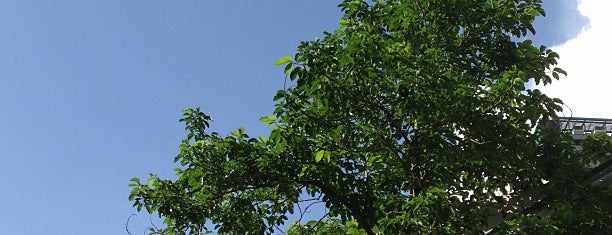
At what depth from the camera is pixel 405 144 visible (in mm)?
12508

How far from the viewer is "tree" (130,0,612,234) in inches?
452

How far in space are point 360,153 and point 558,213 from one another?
3.59 meters

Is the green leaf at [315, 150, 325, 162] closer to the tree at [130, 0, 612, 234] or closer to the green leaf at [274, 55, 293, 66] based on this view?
the tree at [130, 0, 612, 234]

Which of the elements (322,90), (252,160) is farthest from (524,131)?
(252,160)

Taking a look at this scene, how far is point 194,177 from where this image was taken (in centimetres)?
1280

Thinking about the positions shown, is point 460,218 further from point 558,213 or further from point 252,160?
point 252,160

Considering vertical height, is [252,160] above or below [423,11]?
below

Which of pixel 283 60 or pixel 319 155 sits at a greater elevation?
pixel 283 60

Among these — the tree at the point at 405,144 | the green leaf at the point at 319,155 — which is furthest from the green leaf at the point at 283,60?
the green leaf at the point at 319,155

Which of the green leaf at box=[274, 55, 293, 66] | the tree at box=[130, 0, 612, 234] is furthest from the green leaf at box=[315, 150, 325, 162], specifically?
the green leaf at box=[274, 55, 293, 66]

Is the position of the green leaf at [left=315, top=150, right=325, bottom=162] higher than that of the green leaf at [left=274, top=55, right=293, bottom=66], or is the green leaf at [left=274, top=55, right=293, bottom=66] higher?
the green leaf at [left=274, top=55, right=293, bottom=66]

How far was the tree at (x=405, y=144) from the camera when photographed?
11.5m

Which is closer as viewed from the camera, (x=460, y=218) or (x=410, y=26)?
(x=460, y=218)

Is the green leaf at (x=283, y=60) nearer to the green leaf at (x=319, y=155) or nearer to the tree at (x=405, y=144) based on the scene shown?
the tree at (x=405, y=144)
